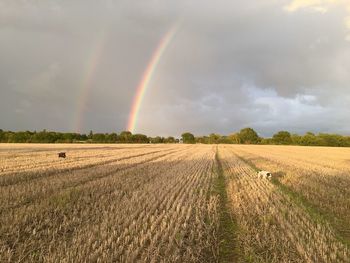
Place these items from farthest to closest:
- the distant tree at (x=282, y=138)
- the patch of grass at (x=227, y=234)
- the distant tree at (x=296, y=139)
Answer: the distant tree at (x=282, y=138) → the distant tree at (x=296, y=139) → the patch of grass at (x=227, y=234)

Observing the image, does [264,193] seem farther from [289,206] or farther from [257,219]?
[257,219]

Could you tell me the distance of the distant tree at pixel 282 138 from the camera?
161 m

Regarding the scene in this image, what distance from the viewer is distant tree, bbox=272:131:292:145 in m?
161

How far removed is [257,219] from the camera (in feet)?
31.8

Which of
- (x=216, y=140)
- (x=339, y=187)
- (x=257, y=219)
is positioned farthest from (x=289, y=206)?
(x=216, y=140)

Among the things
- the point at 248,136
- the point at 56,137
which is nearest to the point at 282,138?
the point at 248,136

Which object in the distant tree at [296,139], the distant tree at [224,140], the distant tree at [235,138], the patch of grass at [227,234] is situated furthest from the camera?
the distant tree at [224,140]

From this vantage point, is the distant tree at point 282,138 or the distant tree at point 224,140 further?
the distant tree at point 224,140

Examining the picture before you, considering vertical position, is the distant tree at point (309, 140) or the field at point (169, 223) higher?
the distant tree at point (309, 140)

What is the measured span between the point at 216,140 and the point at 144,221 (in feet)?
612

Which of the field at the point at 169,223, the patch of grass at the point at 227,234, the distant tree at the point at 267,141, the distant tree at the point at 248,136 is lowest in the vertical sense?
the patch of grass at the point at 227,234

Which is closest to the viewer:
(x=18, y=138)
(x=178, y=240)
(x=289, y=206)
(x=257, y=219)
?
(x=178, y=240)

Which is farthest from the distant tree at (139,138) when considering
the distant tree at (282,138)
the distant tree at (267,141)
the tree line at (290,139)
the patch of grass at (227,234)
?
the patch of grass at (227,234)

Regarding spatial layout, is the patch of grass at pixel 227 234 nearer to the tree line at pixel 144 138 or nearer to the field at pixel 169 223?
the field at pixel 169 223
